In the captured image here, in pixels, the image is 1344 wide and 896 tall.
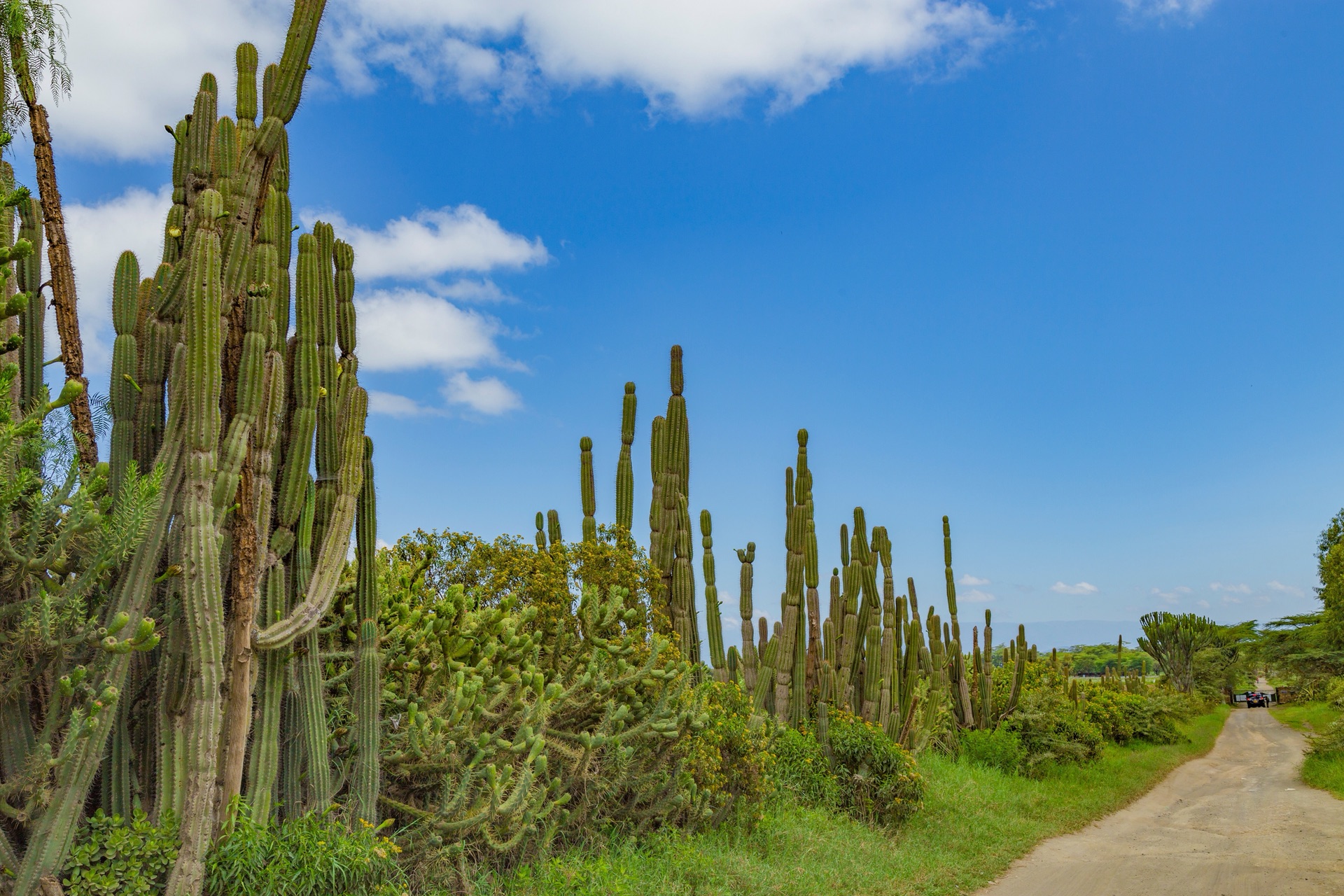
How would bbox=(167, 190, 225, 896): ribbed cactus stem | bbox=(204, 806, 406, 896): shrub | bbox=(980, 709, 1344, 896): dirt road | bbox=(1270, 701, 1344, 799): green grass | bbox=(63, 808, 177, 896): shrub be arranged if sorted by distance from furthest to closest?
bbox=(1270, 701, 1344, 799): green grass, bbox=(980, 709, 1344, 896): dirt road, bbox=(204, 806, 406, 896): shrub, bbox=(167, 190, 225, 896): ribbed cactus stem, bbox=(63, 808, 177, 896): shrub

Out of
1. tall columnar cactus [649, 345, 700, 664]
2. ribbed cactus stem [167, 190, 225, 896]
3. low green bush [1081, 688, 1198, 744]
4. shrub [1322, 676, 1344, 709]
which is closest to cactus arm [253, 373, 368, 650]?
ribbed cactus stem [167, 190, 225, 896]

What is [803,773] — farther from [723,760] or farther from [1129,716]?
[1129,716]

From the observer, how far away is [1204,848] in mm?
11109

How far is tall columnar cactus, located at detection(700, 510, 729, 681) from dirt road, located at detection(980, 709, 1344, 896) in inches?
163

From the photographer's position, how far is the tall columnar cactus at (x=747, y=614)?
41.8ft

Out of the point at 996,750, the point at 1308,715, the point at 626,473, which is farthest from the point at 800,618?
the point at 1308,715

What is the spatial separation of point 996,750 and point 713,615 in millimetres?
7364

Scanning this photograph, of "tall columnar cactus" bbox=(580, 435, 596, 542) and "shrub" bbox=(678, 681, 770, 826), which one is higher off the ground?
"tall columnar cactus" bbox=(580, 435, 596, 542)

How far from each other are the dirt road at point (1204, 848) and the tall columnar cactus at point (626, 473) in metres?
5.19

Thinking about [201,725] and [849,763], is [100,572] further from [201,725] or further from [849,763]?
[849,763]

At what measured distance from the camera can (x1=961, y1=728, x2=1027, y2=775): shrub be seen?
52.5ft

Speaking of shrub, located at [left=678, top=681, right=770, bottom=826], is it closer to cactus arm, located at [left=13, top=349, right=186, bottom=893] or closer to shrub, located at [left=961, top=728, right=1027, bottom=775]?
cactus arm, located at [left=13, top=349, right=186, bottom=893]

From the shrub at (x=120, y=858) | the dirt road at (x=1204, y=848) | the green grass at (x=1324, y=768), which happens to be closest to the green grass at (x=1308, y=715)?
the green grass at (x=1324, y=768)

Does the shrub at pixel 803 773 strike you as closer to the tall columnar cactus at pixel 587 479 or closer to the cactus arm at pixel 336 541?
the tall columnar cactus at pixel 587 479
